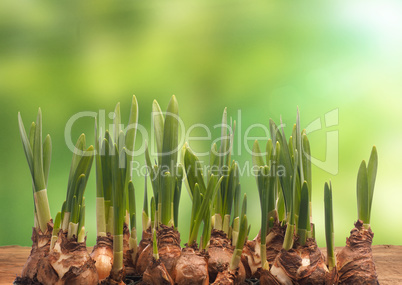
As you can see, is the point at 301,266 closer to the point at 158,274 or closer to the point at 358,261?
the point at 358,261

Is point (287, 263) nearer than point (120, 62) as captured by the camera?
Yes

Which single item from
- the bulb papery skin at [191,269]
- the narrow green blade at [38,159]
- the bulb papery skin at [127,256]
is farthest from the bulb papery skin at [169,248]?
the narrow green blade at [38,159]

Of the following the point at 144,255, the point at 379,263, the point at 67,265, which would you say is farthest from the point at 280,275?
the point at 379,263

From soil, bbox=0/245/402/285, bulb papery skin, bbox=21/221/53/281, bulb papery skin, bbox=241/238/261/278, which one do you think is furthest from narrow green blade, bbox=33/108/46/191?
bulb papery skin, bbox=241/238/261/278

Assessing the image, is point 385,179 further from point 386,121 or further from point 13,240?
point 13,240

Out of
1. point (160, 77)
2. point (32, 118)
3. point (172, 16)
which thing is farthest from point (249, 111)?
point (32, 118)

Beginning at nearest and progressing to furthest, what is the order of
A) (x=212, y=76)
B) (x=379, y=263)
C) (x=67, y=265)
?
(x=67, y=265)
(x=379, y=263)
(x=212, y=76)
